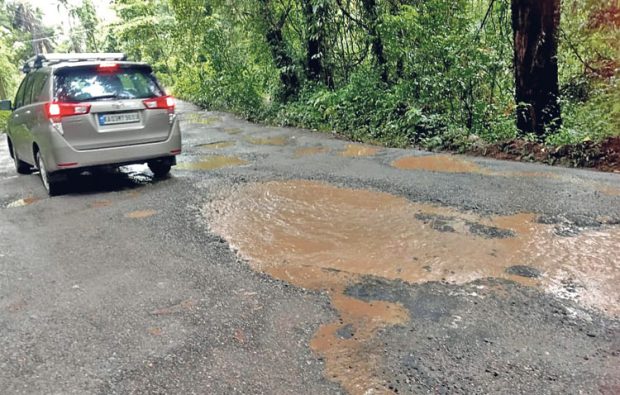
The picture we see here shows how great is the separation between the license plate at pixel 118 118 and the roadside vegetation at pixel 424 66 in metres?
4.60

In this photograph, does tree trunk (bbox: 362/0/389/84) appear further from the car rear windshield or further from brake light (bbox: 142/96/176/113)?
the car rear windshield

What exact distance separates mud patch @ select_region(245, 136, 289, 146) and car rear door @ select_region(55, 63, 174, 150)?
136 inches

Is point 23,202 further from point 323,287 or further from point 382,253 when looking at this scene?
point 382,253

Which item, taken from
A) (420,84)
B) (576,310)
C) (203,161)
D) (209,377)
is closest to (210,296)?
(209,377)

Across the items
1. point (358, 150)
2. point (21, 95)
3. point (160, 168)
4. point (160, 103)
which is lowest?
point (358, 150)

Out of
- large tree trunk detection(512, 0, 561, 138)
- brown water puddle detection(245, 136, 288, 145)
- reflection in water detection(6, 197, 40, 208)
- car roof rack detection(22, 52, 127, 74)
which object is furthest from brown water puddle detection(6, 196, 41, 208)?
large tree trunk detection(512, 0, 561, 138)

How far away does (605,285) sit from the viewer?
3088 mm

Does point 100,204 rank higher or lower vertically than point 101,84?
lower

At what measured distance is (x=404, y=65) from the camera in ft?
33.1

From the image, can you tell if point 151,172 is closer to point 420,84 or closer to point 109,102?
point 109,102

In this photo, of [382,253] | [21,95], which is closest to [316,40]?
[21,95]

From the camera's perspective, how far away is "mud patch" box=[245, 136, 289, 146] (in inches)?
→ 389

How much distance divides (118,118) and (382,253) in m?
4.10

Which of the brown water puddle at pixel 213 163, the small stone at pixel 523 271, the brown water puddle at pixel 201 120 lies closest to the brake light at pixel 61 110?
the brown water puddle at pixel 213 163
